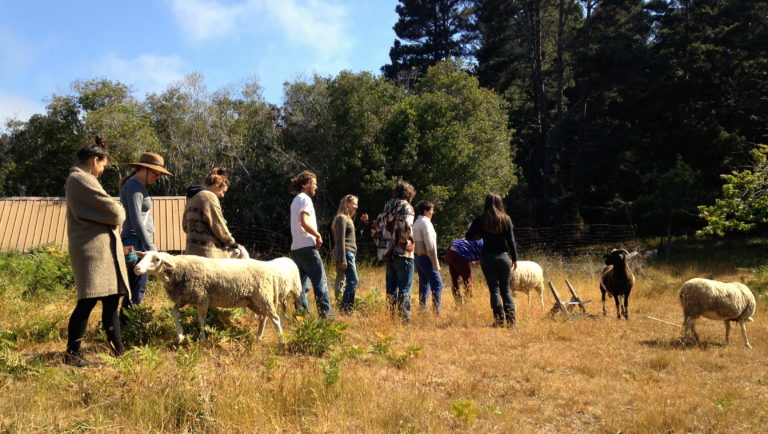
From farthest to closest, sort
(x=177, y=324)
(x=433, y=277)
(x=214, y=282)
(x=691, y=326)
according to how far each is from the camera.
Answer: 1. (x=433, y=277)
2. (x=691, y=326)
3. (x=214, y=282)
4. (x=177, y=324)

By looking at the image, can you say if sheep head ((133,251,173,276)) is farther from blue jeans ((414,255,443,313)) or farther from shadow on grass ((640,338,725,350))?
shadow on grass ((640,338,725,350))

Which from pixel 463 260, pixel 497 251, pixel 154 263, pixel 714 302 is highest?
pixel 154 263

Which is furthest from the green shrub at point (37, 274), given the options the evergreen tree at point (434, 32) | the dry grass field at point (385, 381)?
the evergreen tree at point (434, 32)

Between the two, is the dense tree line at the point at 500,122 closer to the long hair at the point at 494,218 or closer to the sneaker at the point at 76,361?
the long hair at the point at 494,218

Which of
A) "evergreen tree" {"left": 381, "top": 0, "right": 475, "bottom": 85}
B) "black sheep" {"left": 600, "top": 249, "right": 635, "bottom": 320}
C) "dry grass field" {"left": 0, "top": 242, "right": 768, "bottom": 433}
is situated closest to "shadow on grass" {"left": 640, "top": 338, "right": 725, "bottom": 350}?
"dry grass field" {"left": 0, "top": 242, "right": 768, "bottom": 433}

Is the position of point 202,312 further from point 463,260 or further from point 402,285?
point 463,260

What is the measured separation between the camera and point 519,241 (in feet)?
62.7

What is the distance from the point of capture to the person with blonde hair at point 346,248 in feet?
22.1

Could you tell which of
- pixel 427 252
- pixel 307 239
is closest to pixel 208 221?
pixel 307 239

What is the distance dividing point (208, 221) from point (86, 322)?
4.85ft

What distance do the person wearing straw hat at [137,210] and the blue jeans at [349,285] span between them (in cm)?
247

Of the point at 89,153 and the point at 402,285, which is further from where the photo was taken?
the point at 402,285

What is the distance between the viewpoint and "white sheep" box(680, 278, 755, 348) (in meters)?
6.49

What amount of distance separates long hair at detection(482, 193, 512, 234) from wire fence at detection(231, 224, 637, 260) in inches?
326
